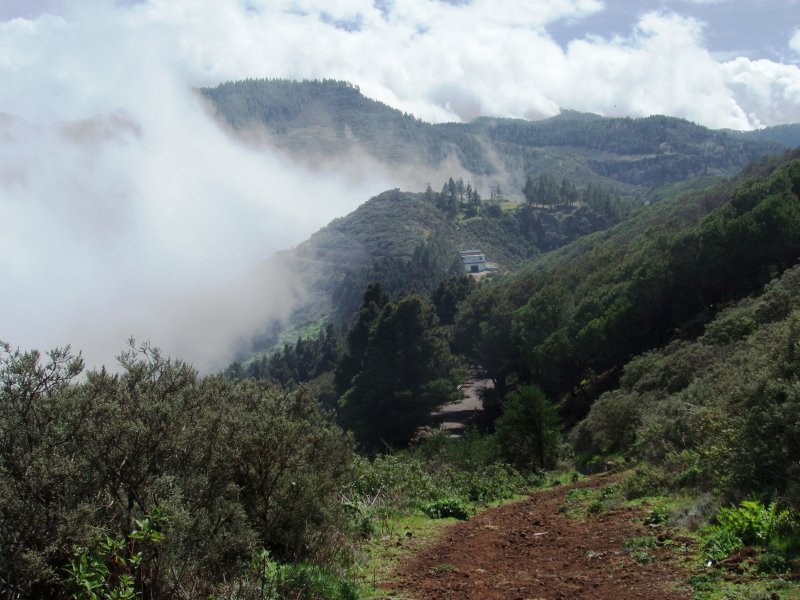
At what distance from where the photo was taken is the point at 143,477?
5.73 meters

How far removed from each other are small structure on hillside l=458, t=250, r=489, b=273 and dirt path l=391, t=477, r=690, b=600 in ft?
440

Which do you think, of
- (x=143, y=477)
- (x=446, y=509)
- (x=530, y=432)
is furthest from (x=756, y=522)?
(x=530, y=432)

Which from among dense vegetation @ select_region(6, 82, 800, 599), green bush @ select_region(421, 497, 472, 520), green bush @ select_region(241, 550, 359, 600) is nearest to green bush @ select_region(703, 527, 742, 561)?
dense vegetation @ select_region(6, 82, 800, 599)

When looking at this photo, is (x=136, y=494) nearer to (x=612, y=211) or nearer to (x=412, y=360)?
(x=412, y=360)

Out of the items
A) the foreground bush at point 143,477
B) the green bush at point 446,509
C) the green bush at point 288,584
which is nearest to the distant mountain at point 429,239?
the green bush at point 446,509

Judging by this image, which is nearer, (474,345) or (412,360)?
(412,360)

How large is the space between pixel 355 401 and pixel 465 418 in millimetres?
10479

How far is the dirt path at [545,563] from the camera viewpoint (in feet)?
22.8

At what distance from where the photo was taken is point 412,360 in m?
48.4

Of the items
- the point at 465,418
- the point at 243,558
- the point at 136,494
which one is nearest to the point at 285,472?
the point at 243,558

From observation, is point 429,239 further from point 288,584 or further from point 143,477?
point 143,477

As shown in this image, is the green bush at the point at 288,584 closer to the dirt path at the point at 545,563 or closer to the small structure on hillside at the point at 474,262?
the dirt path at the point at 545,563

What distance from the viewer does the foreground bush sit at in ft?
16.0

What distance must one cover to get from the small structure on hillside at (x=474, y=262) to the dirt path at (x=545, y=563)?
134m
